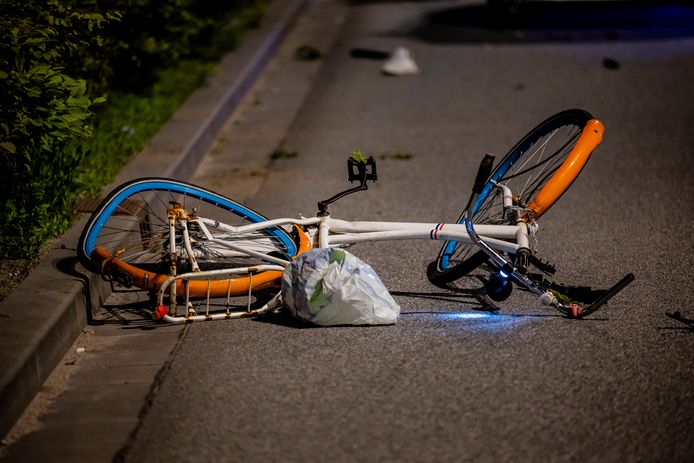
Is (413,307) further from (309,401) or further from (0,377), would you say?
(0,377)

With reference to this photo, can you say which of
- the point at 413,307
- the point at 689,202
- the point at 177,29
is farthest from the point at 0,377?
the point at 177,29

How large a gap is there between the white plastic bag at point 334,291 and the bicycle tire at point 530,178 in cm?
60

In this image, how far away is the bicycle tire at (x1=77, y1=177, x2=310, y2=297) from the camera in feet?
15.3

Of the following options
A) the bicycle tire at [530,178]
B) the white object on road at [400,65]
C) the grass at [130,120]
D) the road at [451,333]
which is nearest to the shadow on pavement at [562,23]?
the white object on road at [400,65]

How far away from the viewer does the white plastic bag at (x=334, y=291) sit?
441 centimetres

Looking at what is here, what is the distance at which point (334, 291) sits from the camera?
4.40 m

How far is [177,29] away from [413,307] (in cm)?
564

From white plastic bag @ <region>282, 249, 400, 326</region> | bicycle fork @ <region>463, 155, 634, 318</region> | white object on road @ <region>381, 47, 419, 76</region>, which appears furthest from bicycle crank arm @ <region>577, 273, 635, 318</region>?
white object on road @ <region>381, 47, 419, 76</region>

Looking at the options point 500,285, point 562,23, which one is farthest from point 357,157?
point 562,23

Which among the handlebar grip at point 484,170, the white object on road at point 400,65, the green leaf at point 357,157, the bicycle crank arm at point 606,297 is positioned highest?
the handlebar grip at point 484,170

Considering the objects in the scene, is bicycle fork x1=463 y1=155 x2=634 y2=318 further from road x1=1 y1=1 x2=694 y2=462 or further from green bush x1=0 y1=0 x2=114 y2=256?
green bush x1=0 y1=0 x2=114 y2=256

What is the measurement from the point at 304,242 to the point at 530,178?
139 cm

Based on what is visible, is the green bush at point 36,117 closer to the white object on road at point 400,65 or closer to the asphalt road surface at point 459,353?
the asphalt road surface at point 459,353

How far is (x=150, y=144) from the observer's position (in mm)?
7508
